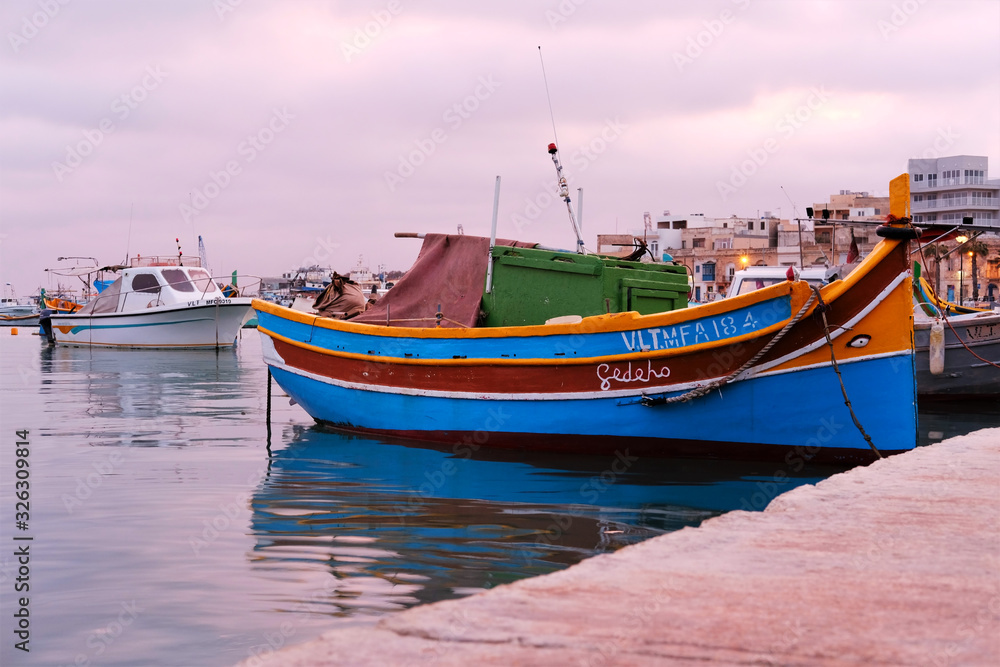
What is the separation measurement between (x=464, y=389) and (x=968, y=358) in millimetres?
10170

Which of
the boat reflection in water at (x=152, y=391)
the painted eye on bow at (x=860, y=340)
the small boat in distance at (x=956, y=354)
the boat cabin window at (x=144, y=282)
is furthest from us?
the boat cabin window at (x=144, y=282)

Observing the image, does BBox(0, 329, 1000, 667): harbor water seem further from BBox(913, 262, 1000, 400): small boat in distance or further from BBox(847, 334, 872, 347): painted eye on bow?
BBox(913, 262, 1000, 400): small boat in distance

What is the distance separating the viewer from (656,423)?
9398 mm

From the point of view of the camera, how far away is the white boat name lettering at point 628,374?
923cm

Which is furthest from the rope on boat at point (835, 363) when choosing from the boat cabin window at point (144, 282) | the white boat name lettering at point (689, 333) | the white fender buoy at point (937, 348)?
the boat cabin window at point (144, 282)

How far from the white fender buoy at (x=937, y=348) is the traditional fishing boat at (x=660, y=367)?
7.11 meters

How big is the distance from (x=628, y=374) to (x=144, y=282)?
3048 cm

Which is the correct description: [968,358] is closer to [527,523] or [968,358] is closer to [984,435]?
[984,435]

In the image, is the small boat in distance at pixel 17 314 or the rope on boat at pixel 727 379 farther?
the small boat in distance at pixel 17 314

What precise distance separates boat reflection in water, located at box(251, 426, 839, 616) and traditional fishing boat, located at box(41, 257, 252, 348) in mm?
24607

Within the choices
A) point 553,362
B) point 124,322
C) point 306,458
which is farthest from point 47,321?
point 553,362

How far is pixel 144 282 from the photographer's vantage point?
118 ft

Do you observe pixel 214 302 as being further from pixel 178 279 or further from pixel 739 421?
pixel 739 421

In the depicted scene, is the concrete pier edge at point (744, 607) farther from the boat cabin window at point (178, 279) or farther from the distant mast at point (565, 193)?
the boat cabin window at point (178, 279)
